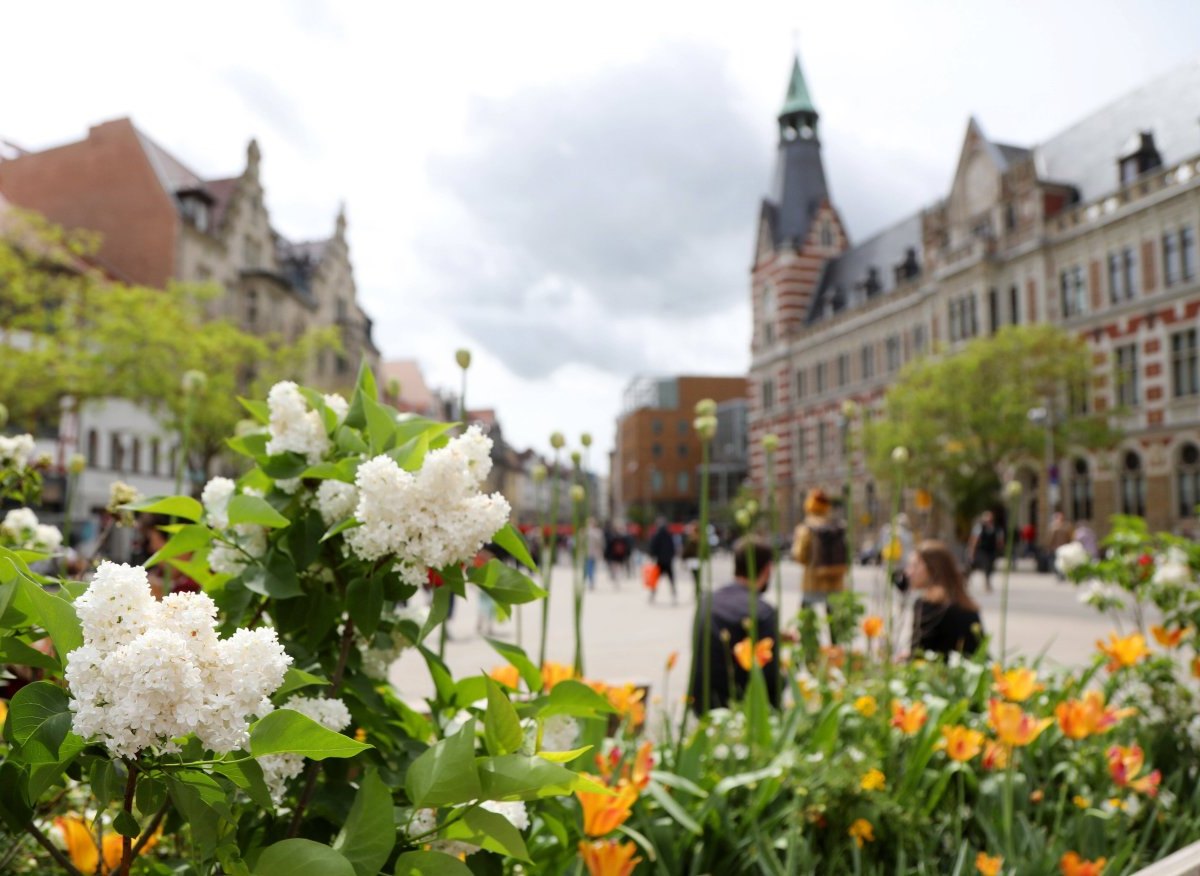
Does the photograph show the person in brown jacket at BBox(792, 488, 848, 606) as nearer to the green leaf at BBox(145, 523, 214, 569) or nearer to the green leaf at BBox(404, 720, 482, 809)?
the green leaf at BBox(145, 523, 214, 569)

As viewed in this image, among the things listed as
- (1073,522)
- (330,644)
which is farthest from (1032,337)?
(330,644)

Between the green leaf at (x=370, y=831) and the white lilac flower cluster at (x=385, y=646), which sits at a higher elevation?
the white lilac flower cluster at (x=385, y=646)

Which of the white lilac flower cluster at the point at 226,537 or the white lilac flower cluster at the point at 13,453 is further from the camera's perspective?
the white lilac flower cluster at the point at 13,453

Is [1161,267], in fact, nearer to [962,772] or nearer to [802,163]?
[802,163]

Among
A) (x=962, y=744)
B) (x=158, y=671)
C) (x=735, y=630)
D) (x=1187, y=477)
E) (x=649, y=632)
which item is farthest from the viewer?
(x=1187, y=477)

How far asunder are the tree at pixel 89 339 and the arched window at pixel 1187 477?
84.7 feet

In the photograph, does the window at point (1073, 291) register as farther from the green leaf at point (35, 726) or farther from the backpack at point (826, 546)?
the green leaf at point (35, 726)

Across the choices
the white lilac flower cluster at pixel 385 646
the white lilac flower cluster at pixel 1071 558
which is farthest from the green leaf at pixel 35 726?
the white lilac flower cluster at pixel 1071 558

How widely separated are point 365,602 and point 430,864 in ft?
1.31

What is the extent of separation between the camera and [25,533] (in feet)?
8.21

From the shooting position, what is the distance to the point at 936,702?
10.9 feet

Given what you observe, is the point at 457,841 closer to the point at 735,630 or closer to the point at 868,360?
the point at 735,630

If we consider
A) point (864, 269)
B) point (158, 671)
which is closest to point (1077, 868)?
point (158, 671)

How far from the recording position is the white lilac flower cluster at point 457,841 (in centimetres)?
142
